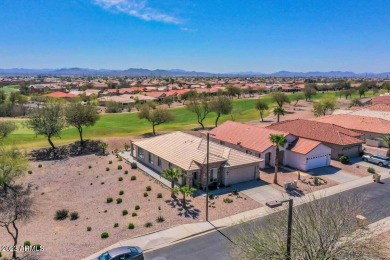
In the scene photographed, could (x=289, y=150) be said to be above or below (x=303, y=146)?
below

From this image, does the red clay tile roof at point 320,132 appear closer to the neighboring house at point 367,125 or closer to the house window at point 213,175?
the neighboring house at point 367,125

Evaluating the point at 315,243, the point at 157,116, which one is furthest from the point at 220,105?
the point at 315,243

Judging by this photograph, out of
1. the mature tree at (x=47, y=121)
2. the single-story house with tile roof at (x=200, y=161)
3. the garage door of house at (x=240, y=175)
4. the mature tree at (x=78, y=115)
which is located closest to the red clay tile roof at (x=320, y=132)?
the single-story house with tile roof at (x=200, y=161)

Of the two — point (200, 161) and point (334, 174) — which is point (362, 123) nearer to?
point (334, 174)

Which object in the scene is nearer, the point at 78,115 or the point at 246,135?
the point at 246,135

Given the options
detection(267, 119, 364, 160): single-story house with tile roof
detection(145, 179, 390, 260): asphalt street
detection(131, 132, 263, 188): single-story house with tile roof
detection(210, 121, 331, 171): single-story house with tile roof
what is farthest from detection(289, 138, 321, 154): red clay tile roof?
detection(145, 179, 390, 260): asphalt street

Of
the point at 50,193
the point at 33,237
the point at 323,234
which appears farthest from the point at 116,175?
the point at 323,234

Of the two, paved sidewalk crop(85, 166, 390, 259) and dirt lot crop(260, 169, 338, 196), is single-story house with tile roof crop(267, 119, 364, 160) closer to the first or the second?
dirt lot crop(260, 169, 338, 196)
